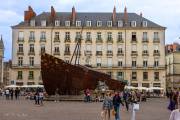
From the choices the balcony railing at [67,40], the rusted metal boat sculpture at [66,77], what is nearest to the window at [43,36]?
the balcony railing at [67,40]

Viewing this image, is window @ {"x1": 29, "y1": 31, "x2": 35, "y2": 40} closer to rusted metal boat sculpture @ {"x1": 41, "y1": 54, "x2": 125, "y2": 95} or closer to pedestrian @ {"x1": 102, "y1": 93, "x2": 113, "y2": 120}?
rusted metal boat sculpture @ {"x1": 41, "y1": 54, "x2": 125, "y2": 95}

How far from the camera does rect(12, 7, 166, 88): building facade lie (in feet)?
362

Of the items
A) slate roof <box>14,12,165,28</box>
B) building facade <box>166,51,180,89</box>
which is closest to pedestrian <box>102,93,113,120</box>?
slate roof <box>14,12,165,28</box>

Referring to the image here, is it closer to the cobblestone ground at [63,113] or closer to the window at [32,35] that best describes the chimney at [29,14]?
the window at [32,35]

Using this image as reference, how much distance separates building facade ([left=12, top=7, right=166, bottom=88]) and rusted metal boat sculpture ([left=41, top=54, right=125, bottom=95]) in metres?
46.8

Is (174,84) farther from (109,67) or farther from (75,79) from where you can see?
(75,79)

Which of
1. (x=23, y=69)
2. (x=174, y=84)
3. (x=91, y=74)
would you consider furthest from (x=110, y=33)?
(x=91, y=74)

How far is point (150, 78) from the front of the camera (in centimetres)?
10981

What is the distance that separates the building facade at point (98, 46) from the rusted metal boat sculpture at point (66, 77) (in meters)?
46.8

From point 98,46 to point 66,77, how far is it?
168ft

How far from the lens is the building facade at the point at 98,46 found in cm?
11025

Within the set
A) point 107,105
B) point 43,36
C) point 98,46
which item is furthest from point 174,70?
point 107,105

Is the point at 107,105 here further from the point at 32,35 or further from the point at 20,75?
the point at 32,35

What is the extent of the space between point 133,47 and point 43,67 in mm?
54401
